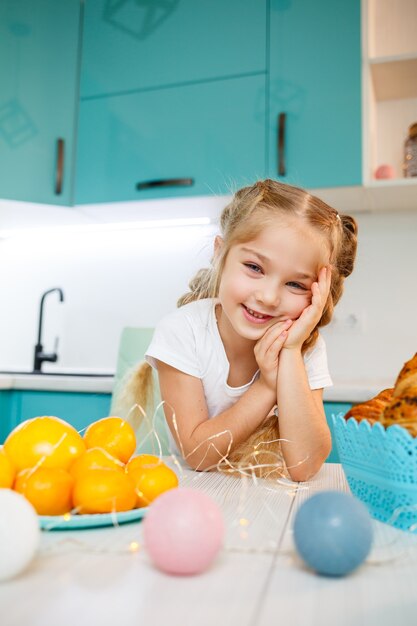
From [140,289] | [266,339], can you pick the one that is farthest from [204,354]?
[140,289]

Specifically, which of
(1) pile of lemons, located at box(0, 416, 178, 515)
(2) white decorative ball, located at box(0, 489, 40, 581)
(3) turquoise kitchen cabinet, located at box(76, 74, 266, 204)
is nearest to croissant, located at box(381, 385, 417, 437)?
(1) pile of lemons, located at box(0, 416, 178, 515)

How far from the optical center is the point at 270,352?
Result: 1.08 metres

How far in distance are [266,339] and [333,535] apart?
0.69 meters

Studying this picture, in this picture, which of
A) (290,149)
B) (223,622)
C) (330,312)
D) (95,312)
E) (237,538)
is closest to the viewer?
(223,622)

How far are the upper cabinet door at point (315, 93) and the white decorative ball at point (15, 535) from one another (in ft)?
5.64

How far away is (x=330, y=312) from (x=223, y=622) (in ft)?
3.15

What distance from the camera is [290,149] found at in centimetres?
201

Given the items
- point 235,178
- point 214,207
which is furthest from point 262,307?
point 214,207

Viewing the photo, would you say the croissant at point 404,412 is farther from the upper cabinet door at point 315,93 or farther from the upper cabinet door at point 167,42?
the upper cabinet door at point 167,42

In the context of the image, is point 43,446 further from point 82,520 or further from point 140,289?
point 140,289

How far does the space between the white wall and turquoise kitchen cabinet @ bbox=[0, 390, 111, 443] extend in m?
0.51

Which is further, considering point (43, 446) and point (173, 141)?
point (173, 141)

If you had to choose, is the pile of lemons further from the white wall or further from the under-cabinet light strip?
the under-cabinet light strip

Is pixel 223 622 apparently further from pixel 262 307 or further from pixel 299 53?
pixel 299 53
